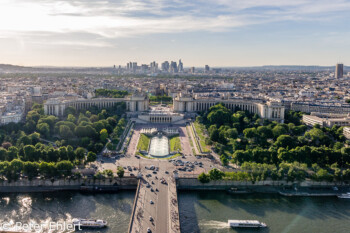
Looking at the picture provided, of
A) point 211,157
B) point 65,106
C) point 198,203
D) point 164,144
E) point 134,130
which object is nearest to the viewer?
point 198,203

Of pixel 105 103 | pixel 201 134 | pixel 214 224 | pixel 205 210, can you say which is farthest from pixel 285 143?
pixel 105 103

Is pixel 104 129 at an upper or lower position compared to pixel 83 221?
upper

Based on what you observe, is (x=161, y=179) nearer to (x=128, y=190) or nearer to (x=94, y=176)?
(x=128, y=190)

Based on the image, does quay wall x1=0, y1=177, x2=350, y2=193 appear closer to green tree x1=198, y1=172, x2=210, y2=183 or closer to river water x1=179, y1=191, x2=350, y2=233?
green tree x1=198, y1=172, x2=210, y2=183

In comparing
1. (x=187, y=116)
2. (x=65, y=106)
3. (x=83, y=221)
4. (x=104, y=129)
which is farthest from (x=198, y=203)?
(x=65, y=106)

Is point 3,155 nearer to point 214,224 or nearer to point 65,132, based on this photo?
point 65,132

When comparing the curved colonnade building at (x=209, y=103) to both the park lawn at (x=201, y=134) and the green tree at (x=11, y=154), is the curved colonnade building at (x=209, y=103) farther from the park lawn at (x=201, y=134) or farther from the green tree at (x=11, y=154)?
the green tree at (x=11, y=154)

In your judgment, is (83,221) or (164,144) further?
(164,144)
